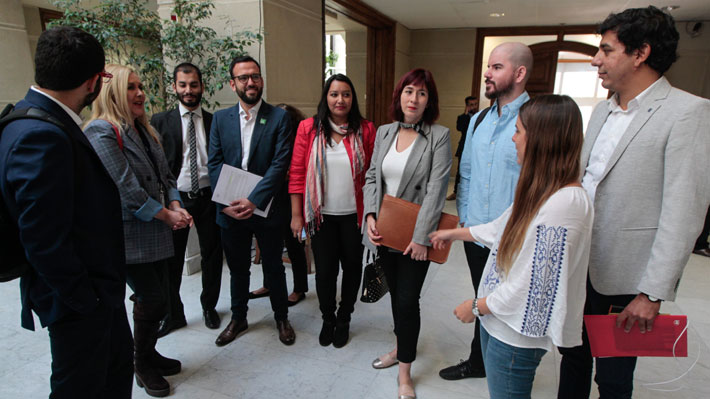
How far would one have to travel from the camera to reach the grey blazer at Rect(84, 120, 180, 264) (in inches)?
70.2

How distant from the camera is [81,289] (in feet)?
4.03

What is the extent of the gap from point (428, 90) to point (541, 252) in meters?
1.11

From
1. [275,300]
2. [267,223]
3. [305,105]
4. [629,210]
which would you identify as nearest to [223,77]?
[305,105]

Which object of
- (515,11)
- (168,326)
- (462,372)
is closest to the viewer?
(462,372)

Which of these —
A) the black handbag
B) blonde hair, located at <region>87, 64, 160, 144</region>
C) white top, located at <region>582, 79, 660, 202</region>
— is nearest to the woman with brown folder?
the black handbag

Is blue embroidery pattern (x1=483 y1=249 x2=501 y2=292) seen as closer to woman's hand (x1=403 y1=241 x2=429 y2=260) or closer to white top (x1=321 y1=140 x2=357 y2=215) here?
woman's hand (x1=403 y1=241 x2=429 y2=260)

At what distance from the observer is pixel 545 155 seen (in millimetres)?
1141

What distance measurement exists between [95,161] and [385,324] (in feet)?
6.76

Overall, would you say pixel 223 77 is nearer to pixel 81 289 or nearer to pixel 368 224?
pixel 368 224

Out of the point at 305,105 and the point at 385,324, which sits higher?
the point at 305,105

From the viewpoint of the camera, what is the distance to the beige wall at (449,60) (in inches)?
320

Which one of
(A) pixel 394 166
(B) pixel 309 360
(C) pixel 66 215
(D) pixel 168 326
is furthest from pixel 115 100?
(B) pixel 309 360

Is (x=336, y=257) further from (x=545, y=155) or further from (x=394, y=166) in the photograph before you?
(x=545, y=155)

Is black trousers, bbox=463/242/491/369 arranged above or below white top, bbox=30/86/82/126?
below
